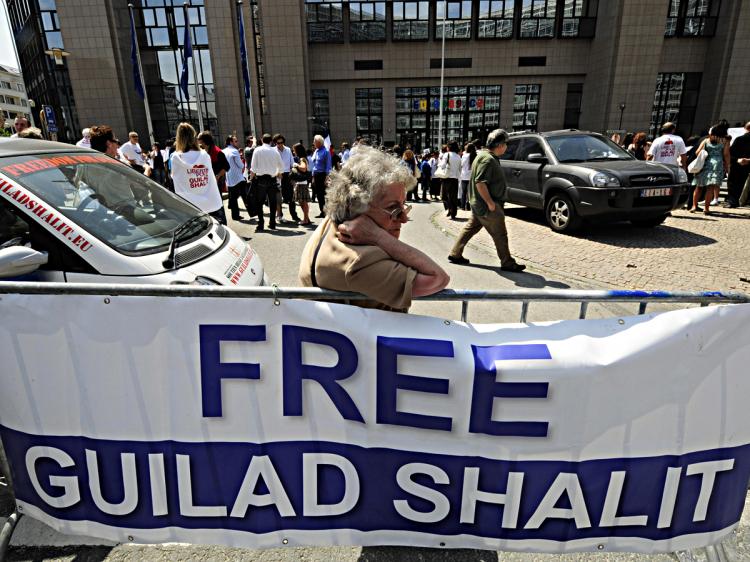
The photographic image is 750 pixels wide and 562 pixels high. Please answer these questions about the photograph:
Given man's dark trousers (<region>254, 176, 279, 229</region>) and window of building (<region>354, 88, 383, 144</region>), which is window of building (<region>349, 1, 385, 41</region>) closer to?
window of building (<region>354, 88, 383, 144</region>)

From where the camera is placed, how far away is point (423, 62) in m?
35.4

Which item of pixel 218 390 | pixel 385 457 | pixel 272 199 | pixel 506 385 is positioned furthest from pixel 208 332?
pixel 272 199

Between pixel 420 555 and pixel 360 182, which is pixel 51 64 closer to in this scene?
pixel 360 182

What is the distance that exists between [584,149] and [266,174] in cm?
673

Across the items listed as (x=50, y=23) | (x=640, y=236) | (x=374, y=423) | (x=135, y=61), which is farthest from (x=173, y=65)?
(x=374, y=423)

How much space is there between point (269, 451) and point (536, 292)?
4.07 ft

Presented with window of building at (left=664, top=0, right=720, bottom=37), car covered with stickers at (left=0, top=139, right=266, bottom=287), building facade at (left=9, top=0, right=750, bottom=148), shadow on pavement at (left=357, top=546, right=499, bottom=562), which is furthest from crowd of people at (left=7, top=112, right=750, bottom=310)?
window of building at (left=664, top=0, right=720, bottom=37)

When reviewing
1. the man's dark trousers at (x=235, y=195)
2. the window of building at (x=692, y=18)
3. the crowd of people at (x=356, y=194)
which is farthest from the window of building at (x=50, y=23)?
the window of building at (x=692, y=18)

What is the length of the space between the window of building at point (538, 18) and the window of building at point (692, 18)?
8.04 meters

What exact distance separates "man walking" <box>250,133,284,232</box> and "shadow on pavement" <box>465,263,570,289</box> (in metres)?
5.40

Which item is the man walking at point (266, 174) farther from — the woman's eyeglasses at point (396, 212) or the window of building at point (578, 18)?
the window of building at point (578, 18)

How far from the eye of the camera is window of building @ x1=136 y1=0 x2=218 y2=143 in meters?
33.2

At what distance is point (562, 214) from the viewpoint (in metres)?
8.79

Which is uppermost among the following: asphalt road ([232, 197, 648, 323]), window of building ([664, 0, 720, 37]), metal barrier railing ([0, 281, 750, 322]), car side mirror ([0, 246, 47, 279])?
window of building ([664, 0, 720, 37])
